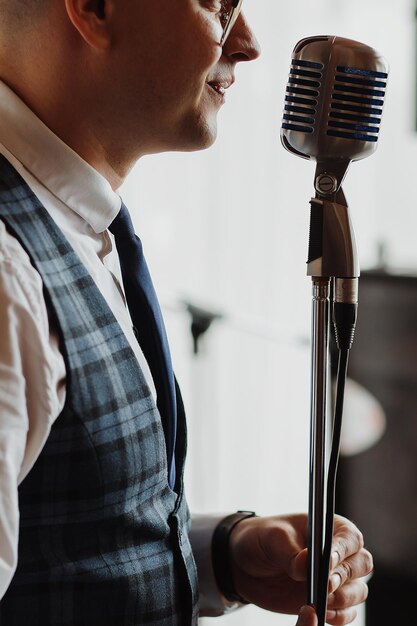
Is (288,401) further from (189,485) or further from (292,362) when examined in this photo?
(189,485)

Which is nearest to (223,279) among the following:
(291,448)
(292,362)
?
(292,362)

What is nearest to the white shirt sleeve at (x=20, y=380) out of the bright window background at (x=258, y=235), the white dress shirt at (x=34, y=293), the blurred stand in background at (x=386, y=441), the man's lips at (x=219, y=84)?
the white dress shirt at (x=34, y=293)

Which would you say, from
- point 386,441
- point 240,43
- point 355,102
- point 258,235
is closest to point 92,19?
point 240,43

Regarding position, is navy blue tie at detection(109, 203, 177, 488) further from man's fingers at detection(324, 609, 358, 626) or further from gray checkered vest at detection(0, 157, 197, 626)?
man's fingers at detection(324, 609, 358, 626)

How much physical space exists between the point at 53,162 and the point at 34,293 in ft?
0.75

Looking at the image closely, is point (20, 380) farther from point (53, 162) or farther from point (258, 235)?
point (258, 235)

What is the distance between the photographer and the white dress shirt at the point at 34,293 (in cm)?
80

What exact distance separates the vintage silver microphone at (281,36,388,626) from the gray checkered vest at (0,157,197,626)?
174mm

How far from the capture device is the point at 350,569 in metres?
1.14

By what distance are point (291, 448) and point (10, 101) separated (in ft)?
7.87

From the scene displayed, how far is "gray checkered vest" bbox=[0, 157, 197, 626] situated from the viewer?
2.95ft

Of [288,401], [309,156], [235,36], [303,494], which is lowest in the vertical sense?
[303,494]

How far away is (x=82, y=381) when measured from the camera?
2.93ft

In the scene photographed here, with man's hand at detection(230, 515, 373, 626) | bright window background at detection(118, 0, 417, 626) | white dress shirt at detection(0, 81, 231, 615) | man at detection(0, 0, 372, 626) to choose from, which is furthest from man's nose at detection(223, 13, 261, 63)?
bright window background at detection(118, 0, 417, 626)
